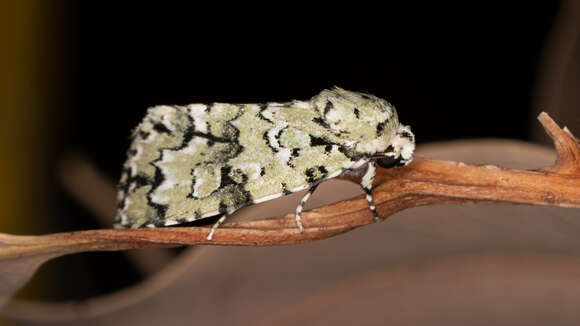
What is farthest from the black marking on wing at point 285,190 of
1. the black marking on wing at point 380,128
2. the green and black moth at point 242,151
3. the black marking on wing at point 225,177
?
the black marking on wing at point 380,128

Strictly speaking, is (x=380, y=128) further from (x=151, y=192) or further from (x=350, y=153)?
(x=151, y=192)

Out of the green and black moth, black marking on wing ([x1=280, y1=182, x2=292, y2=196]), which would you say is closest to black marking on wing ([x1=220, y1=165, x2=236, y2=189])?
the green and black moth

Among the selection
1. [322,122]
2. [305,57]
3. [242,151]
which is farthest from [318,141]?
[305,57]

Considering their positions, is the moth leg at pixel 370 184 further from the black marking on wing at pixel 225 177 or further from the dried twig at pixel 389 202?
the black marking on wing at pixel 225 177

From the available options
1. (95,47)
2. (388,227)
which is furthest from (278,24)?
(388,227)

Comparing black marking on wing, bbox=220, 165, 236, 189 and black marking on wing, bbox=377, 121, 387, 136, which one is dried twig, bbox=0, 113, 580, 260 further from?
black marking on wing, bbox=220, 165, 236, 189

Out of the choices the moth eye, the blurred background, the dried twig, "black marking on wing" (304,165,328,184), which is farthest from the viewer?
the blurred background

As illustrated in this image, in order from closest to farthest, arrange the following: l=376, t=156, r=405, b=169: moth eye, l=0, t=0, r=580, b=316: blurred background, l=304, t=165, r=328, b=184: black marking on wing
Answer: l=376, t=156, r=405, b=169: moth eye
l=304, t=165, r=328, b=184: black marking on wing
l=0, t=0, r=580, b=316: blurred background
